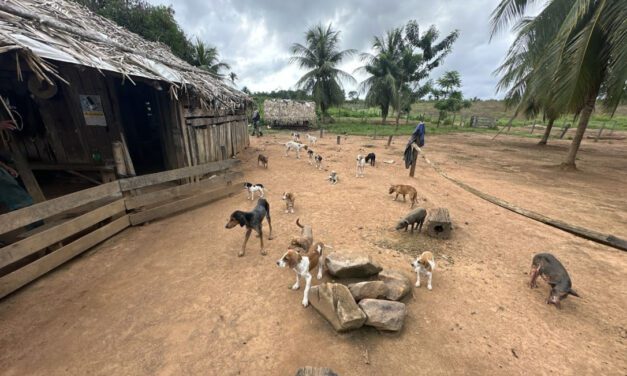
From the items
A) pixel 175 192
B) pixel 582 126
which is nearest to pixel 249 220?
pixel 175 192

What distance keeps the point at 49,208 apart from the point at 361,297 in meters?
5.24

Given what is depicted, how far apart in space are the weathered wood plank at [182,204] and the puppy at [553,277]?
24.7 ft

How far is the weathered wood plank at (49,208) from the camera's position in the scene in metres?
3.61

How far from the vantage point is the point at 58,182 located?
792cm

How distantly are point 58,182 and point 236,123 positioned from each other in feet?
24.4

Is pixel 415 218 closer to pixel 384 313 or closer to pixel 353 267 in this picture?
pixel 353 267

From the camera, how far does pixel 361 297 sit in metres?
3.45

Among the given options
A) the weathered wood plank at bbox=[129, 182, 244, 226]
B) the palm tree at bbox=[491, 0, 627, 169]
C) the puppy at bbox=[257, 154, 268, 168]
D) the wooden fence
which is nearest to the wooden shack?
the wooden fence

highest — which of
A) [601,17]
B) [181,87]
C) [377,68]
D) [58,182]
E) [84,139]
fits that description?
[377,68]

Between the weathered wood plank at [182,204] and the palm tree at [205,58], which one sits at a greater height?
the palm tree at [205,58]

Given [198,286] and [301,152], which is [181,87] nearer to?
[198,286]

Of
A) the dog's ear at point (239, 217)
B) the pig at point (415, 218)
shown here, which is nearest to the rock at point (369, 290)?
the dog's ear at point (239, 217)

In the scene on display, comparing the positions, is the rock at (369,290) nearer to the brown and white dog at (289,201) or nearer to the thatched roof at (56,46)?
the brown and white dog at (289,201)

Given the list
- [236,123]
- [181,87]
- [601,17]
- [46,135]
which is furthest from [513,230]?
[46,135]
